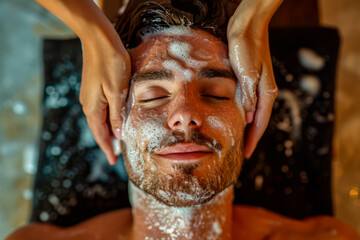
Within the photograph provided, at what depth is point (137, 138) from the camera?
0.77 m

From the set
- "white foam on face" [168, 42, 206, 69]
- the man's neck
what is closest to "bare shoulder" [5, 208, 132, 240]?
the man's neck

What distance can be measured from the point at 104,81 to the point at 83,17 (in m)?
0.14

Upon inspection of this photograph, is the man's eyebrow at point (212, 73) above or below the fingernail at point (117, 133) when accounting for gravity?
above

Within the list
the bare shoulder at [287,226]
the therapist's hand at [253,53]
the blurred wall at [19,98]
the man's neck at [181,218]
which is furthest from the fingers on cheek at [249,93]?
the blurred wall at [19,98]

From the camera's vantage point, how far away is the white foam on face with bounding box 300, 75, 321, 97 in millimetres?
1193

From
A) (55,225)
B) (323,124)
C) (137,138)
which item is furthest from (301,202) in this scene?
(55,225)

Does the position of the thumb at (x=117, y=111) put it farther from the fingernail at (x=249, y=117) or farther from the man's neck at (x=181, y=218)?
the fingernail at (x=249, y=117)

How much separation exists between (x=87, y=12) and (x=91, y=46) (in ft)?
0.23

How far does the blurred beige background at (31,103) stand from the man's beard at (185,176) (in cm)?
87

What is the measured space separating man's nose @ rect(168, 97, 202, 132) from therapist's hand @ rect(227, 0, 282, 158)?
14 centimetres

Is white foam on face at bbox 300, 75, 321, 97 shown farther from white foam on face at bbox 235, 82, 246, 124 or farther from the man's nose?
the man's nose

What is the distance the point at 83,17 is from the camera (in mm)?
682

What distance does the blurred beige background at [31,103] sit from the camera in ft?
4.71

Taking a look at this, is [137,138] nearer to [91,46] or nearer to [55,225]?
[91,46]
